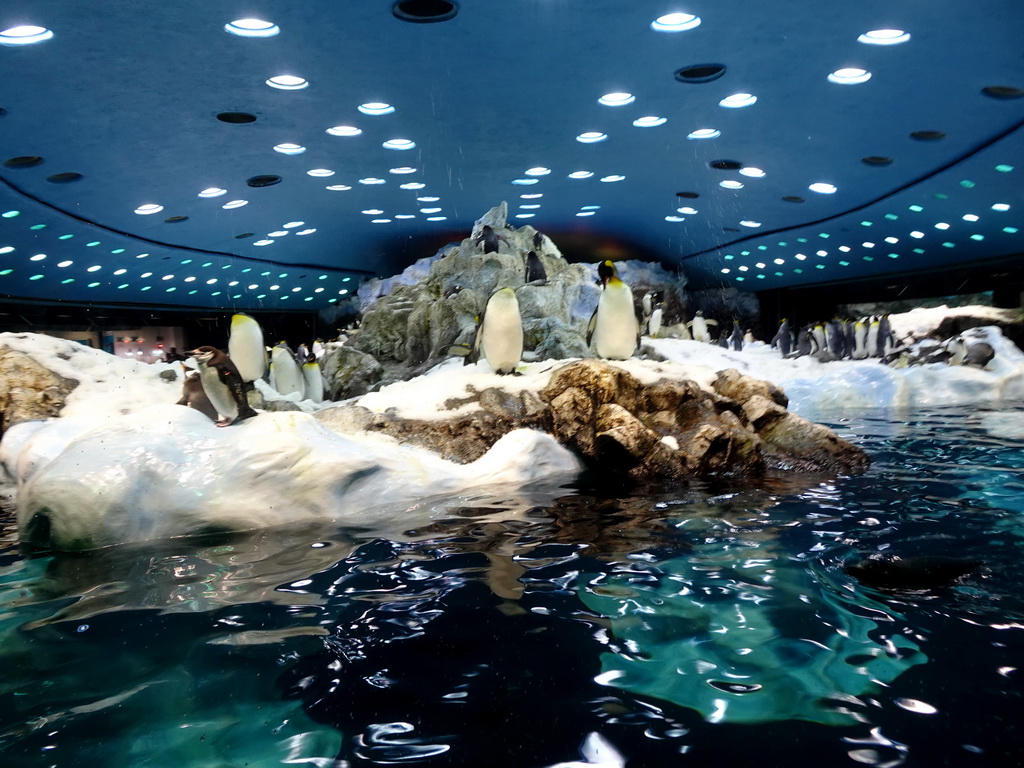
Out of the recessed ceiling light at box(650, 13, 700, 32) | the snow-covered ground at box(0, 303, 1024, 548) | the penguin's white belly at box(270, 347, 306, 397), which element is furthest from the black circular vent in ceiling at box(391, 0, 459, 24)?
the penguin's white belly at box(270, 347, 306, 397)

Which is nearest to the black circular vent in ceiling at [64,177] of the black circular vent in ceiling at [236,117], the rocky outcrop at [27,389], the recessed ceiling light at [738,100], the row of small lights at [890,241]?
the black circular vent in ceiling at [236,117]

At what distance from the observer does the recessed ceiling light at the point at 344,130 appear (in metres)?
8.63

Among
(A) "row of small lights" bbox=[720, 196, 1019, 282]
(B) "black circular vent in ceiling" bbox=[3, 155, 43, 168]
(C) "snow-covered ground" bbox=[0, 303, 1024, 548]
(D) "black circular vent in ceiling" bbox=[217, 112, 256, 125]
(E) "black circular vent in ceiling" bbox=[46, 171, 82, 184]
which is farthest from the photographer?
(A) "row of small lights" bbox=[720, 196, 1019, 282]

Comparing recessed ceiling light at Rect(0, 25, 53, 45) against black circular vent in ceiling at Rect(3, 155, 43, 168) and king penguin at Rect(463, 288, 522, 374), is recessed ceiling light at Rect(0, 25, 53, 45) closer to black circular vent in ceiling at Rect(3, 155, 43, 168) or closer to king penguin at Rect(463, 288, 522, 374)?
black circular vent in ceiling at Rect(3, 155, 43, 168)

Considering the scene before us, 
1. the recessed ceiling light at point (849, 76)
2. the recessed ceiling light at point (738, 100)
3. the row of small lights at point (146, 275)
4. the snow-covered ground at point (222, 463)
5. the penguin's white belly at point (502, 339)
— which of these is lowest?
the snow-covered ground at point (222, 463)

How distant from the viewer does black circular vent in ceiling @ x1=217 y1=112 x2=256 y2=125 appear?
25.8ft

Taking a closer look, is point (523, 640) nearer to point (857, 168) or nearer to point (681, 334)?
point (857, 168)

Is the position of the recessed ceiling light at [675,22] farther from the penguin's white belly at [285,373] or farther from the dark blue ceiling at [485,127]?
the penguin's white belly at [285,373]

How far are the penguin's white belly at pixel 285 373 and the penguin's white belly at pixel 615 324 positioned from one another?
434 centimetres

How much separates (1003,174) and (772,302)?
44.0 ft

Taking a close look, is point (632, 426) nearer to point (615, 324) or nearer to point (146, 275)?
point (615, 324)

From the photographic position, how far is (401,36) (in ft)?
20.4

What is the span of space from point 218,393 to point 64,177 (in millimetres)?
6067

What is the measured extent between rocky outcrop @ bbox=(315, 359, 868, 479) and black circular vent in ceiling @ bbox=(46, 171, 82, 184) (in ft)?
20.2
